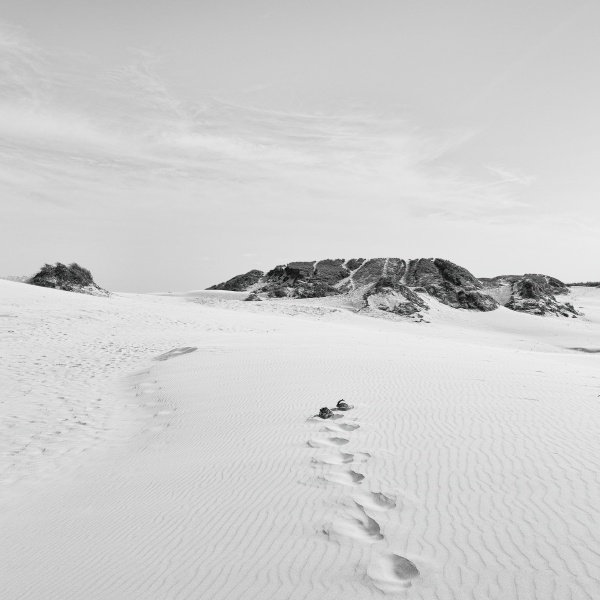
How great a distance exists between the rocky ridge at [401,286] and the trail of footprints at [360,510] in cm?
3391

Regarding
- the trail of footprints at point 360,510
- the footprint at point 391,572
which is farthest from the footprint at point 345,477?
the footprint at point 391,572

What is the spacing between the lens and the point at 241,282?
62781 millimetres

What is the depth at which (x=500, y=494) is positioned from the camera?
14.4ft

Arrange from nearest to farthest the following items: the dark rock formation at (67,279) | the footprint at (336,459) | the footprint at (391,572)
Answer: the footprint at (391,572) < the footprint at (336,459) < the dark rock formation at (67,279)

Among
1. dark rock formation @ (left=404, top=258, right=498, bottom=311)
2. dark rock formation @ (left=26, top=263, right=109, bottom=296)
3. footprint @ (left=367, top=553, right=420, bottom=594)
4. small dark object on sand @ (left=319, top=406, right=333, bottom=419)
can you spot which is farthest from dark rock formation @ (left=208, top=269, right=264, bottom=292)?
footprint @ (left=367, top=553, right=420, bottom=594)

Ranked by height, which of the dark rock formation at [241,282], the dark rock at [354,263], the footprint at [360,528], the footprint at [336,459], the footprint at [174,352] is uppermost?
the dark rock at [354,263]

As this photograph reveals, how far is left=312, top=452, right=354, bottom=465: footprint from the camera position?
5590mm

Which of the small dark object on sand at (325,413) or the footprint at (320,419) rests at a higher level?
the small dark object on sand at (325,413)

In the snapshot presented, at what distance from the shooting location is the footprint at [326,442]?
631cm

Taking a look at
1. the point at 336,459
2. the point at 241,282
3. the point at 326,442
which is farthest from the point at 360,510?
the point at 241,282

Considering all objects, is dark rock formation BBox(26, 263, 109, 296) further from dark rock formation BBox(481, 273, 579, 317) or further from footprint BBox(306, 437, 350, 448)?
dark rock formation BBox(481, 273, 579, 317)

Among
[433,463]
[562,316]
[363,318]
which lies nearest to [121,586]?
[433,463]

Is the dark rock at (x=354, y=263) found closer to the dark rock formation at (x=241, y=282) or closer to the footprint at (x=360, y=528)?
the dark rock formation at (x=241, y=282)

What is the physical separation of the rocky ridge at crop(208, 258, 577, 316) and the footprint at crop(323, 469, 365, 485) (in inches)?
1375
